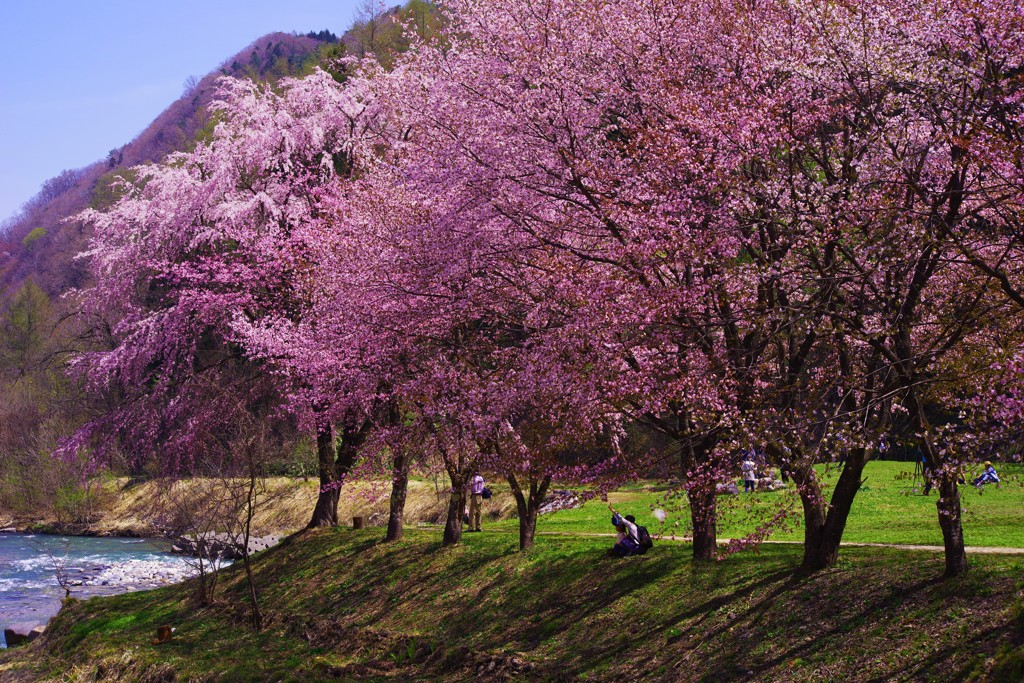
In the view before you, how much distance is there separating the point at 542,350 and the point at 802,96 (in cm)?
486

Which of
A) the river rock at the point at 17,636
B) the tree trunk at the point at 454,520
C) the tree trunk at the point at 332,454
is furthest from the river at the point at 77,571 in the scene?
the tree trunk at the point at 454,520

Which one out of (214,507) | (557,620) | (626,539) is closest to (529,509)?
(626,539)

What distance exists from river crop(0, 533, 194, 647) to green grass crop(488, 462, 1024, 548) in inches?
430

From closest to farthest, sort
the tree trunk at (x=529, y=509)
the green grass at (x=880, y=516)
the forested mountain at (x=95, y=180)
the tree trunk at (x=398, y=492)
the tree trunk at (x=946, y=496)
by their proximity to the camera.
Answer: the tree trunk at (x=946, y=496)
the green grass at (x=880, y=516)
the tree trunk at (x=529, y=509)
the tree trunk at (x=398, y=492)
the forested mountain at (x=95, y=180)

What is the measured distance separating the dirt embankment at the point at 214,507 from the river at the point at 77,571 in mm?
1336

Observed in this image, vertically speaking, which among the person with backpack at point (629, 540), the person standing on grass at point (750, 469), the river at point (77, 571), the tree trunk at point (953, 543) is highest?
the person standing on grass at point (750, 469)

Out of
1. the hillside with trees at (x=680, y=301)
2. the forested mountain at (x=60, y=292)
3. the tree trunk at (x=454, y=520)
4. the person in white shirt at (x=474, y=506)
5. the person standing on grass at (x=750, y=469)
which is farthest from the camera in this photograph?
the forested mountain at (x=60, y=292)

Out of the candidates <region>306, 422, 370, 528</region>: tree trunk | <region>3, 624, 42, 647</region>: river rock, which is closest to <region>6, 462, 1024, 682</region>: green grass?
<region>3, 624, 42, 647</region>: river rock

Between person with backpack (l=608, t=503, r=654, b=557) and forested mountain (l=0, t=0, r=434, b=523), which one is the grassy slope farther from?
forested mountain (l=0, t=0, r=434, b=523)

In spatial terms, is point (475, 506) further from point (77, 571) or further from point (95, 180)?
point (95, 180)

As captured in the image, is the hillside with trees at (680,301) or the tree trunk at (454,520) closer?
the hillside with trees at (680,301)

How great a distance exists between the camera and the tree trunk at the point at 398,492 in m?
20.5

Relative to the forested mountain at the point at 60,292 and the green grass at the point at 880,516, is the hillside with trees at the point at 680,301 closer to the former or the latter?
the green grass at the point at 880,516

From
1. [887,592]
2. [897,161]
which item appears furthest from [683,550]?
[897,161]
